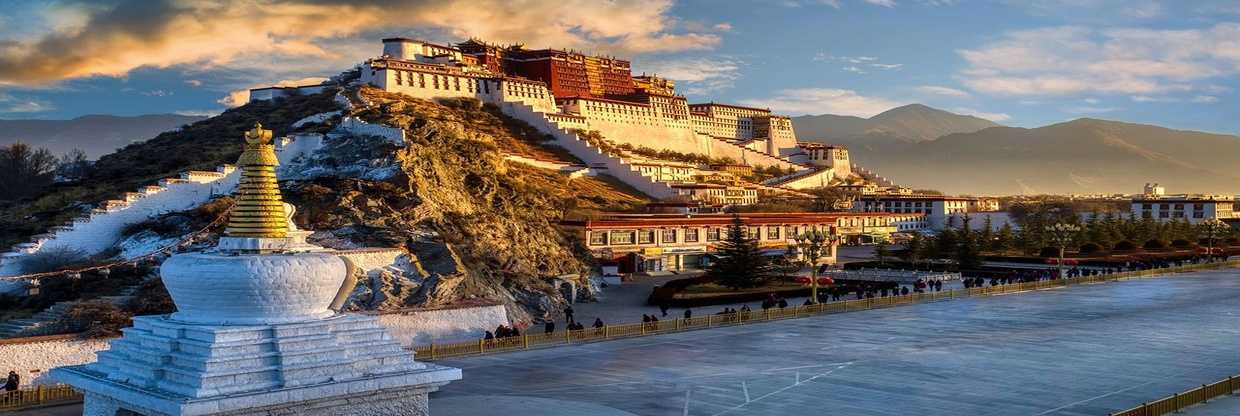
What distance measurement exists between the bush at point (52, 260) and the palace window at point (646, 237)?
35546 mm

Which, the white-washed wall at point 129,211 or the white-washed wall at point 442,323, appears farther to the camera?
the white-washed wall at point 129,211

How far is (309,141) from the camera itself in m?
66.4

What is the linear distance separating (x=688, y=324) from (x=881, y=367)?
39.6 feet

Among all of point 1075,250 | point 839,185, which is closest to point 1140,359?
point 1075,250

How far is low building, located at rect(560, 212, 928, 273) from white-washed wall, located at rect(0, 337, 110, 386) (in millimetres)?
37922

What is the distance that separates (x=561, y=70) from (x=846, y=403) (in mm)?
109380

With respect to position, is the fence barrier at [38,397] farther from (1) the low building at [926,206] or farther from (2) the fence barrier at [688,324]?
(1) the low building at [926,206]

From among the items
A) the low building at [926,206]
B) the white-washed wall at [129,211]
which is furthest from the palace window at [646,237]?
the low building at [926,206]

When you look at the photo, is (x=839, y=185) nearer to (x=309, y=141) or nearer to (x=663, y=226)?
(x=663, y=226)

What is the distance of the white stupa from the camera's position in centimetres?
2152

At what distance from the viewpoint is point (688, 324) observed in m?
46.0

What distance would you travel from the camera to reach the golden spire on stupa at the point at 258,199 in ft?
74.6

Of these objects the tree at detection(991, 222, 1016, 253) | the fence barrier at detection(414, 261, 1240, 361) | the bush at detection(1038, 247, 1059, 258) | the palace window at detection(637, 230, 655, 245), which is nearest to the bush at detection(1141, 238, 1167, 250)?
the tree at detection(991, 222, 1016, 253)

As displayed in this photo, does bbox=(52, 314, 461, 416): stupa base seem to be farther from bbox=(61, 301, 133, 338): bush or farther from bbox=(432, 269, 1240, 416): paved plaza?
bbox=(61, 301, 133, 338): bush
